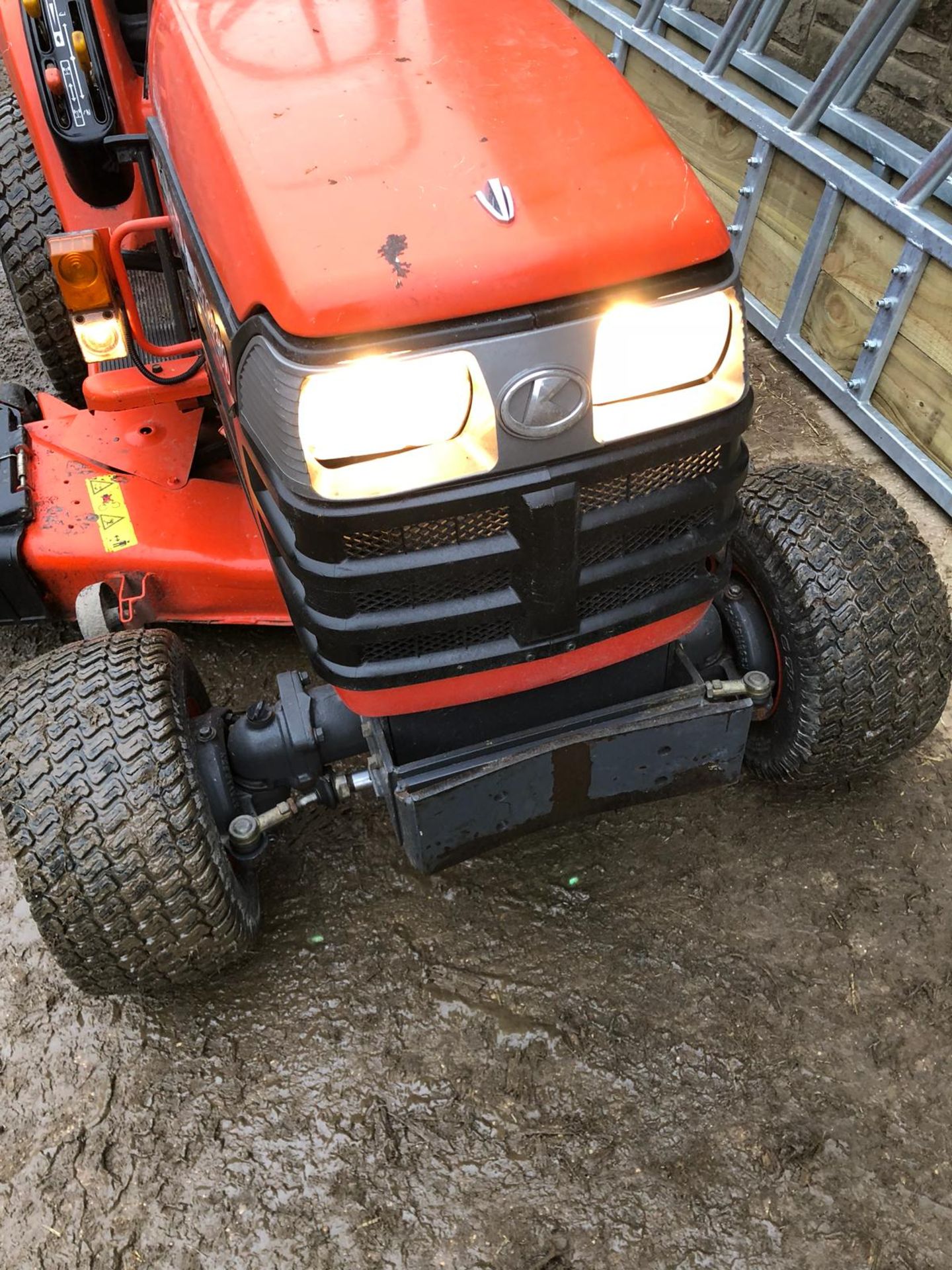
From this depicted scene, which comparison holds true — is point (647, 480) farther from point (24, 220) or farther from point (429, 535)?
point (24, 220)

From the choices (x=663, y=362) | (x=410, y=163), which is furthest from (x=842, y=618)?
(x=410, y=163)

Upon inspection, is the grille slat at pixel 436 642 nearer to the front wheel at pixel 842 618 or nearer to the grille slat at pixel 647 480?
the grille slat at pixel 647 480

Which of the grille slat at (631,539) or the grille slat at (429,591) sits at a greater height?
the grille slat at (631,539)

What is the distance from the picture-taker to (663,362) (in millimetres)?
1234

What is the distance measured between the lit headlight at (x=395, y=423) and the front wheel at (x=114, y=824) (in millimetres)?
652

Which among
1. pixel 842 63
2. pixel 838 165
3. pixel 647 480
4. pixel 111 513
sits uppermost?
pixel 842 63

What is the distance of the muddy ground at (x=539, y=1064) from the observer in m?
1.59

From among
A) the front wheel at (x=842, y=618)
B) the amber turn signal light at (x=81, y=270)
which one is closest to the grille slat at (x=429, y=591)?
the front wheel at (x=842, y=618)

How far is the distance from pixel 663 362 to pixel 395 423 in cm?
36

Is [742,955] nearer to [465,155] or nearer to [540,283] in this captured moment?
[540,283]

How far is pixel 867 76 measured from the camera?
3.01 meters

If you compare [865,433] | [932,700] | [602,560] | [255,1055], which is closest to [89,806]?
[255,1055]

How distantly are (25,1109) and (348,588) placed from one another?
1215 mm

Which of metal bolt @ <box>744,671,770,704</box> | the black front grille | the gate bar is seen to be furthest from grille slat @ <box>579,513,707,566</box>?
the gate bar
